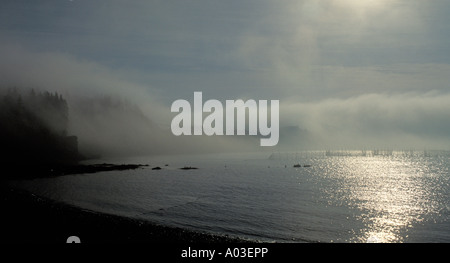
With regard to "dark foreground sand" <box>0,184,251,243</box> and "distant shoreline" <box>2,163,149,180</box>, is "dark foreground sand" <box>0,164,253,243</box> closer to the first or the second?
"dark foreground sand" <box>0,184,251,243</box>

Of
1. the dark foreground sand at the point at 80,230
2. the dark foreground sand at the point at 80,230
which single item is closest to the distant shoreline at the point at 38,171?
the dark foreground sand at the point at 80,230

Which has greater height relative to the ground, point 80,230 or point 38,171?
point 80,230

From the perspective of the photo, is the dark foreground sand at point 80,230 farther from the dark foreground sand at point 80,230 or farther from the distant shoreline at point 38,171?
the distant shoreline at point 38,171

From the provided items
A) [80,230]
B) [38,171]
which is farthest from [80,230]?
[38,171]

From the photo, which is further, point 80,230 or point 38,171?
point 38,171

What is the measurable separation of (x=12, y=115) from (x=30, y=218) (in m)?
159

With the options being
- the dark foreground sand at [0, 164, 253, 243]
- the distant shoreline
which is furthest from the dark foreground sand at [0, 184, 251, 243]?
the distant shoreline

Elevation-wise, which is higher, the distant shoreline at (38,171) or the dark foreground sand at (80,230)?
the dark foreground sand at (80,230)

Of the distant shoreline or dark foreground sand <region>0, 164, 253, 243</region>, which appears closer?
dark foreground sand <region>0, 164, 253, 243</region>

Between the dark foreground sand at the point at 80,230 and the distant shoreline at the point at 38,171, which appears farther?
the distant shoreline at the point at 38,171

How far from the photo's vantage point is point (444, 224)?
40.2 m

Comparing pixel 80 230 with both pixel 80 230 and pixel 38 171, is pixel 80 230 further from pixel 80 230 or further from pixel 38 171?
pixel 38 171
